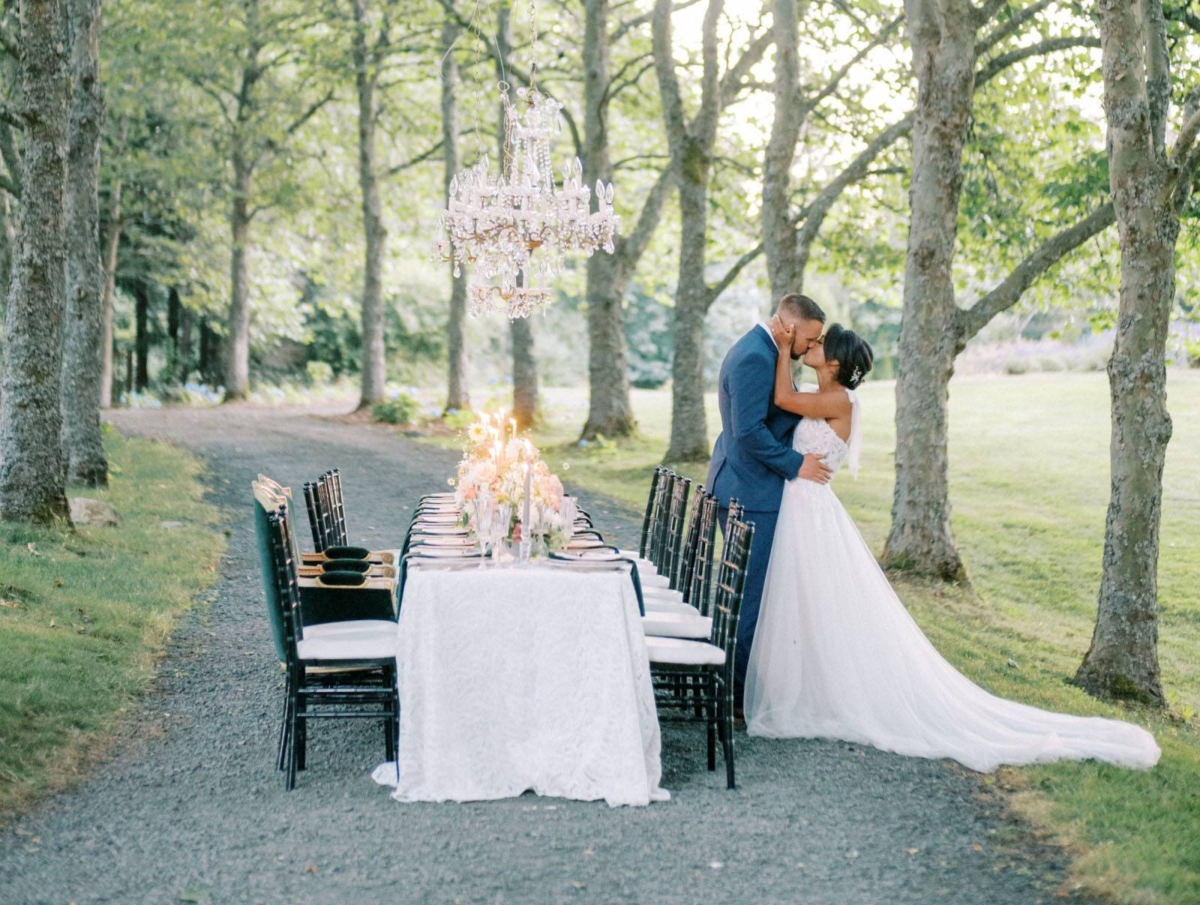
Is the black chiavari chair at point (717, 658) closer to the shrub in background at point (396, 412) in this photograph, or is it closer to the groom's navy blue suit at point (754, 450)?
the groom's navy blue suit at point (754, 450)

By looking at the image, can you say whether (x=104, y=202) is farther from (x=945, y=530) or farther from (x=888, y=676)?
(x=888, y=676)

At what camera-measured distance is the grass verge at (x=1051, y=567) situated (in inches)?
210

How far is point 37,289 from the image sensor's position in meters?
11.1

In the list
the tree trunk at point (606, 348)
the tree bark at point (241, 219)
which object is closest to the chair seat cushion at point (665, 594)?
the tree trunk at point (606, 348)

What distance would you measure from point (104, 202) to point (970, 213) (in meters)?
22.7

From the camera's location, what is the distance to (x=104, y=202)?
101ft

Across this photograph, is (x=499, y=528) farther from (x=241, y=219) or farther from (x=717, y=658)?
(x=241, y=219)

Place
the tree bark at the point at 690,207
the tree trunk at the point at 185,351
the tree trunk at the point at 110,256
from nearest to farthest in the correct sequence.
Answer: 1. the tree bark at the point at 690,207
2. the tree trunk at the point at 110,256
3. the tree trunk at the point at 185,351

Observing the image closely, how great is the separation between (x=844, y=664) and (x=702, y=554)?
961mm

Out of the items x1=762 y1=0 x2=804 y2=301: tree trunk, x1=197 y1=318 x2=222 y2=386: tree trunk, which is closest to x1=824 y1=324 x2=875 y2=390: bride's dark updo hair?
x1=762 y1=0 x2=804 y2=301: tree trunk

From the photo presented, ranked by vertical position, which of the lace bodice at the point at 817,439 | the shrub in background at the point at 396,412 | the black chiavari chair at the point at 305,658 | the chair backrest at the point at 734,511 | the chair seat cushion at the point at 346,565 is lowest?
the black chiavari chair at the point at 305,658

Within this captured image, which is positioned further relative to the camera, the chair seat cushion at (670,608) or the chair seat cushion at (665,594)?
the chair seat cushion at (665,594)

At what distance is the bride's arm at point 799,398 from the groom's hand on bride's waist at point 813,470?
0.78 ft

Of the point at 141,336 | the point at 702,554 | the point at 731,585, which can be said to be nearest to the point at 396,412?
the point at 141,336
